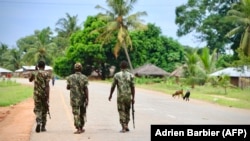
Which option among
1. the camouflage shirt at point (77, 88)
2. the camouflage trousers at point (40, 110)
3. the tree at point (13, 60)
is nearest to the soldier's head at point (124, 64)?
the camouflage shirt at point (77, 88)

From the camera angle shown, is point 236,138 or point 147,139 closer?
point 236,138

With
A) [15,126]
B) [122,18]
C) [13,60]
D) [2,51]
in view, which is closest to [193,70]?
[122,18]

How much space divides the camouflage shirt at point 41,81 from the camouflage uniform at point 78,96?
653 millimetres

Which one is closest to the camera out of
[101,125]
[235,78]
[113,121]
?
[101,125]

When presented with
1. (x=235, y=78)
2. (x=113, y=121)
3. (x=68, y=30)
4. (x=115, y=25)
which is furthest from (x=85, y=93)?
(x=68, y=30)

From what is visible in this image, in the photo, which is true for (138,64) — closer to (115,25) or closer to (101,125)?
(115,25)

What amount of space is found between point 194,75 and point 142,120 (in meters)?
30.2

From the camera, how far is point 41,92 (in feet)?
41.5

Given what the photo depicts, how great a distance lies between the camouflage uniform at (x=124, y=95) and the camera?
41.6 feet

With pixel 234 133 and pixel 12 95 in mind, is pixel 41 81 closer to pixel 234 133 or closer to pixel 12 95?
pixel 234 133

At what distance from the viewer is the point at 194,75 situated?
45375mm

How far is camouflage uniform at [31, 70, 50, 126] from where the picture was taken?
41.4 feet

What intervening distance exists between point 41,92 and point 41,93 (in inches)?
1.1

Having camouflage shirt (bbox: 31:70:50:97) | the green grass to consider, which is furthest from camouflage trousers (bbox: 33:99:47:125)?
the green grass
